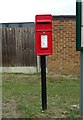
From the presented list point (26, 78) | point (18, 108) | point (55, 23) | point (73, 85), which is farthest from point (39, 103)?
point (55, 23)

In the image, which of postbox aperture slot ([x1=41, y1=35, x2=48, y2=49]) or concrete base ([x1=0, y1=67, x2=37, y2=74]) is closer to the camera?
postbox aperture slot ([x1=41, y1=35, x2=48, y2=49])

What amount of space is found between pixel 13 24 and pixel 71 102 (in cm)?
975

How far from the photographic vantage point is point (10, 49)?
16.0 meters

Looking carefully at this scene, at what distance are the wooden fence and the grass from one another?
2.56 meters

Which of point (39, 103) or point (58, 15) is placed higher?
point (58, 15)

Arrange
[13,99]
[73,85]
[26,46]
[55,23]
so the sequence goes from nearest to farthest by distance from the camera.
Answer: [13,99] < [73,85] < [55,23] < [26,46]

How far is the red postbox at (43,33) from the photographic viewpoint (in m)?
7.51

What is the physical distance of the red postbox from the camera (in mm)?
7514

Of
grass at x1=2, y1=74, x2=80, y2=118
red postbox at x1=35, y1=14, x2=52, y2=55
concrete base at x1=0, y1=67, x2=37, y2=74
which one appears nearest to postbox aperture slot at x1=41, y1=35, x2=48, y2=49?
red postbox at x1=35, y1=14, x2=52, y2=55

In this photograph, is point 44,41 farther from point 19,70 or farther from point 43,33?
point 19,70

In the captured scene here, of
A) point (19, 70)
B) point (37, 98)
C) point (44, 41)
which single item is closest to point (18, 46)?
point (19, 70)

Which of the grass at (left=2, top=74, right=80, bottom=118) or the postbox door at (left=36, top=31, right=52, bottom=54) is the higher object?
the postbox door at (left=36, top=31, right=52, bottom=54)

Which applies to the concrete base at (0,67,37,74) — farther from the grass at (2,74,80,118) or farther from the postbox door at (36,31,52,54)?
the postbox door at (36,31,52,54)

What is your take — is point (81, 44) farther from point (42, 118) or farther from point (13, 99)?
point (13, 99)
